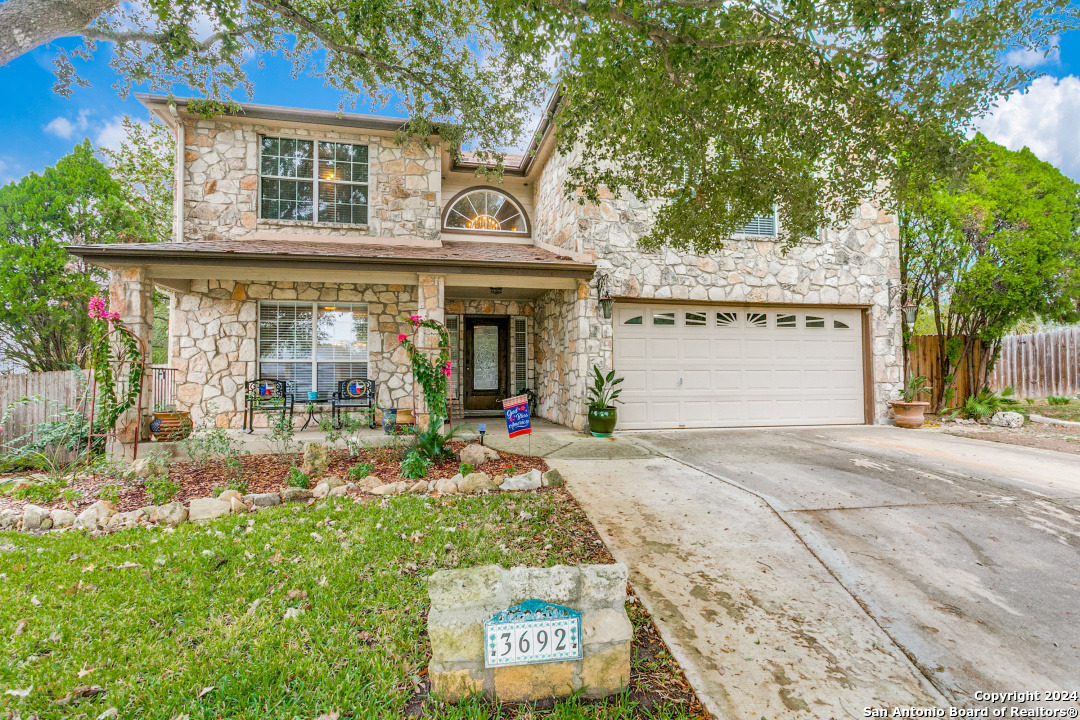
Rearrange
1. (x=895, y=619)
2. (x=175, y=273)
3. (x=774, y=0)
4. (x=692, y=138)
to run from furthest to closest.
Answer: (x=175, y=273)
(x=692, y=138)
(x=774, y=0)
(x=895, y=619)

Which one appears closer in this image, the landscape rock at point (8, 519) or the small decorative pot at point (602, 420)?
the landscape rock at point (8, 519)

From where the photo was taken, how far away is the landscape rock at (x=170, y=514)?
3801mm

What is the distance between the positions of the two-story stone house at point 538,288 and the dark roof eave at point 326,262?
0.05m

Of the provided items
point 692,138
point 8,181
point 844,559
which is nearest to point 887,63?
point 692,138

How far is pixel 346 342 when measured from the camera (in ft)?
27.7

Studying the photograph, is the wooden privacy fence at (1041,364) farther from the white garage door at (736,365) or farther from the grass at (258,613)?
the grass at (258,613)

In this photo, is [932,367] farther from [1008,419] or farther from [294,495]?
[294,495]

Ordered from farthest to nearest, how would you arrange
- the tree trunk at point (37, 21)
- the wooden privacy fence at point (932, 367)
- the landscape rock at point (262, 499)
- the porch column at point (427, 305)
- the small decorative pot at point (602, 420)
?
the wooden privacy fence at point (932, 367), the small decorative pot at point (602, 420), the porch column at point (427, 305), the landscape rock at point (262, 499), the tree trunk at point (37, 21)

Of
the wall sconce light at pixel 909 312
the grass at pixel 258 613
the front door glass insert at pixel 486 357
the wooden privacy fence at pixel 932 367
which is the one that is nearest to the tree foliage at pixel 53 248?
the front door glass insert at pixel 486 357

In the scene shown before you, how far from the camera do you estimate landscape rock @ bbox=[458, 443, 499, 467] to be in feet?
18.1

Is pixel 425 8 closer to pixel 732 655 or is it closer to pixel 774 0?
pixel 774 0

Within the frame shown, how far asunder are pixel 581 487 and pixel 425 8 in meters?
4.99

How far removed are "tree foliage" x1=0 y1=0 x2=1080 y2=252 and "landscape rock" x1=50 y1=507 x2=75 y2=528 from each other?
11.4ft

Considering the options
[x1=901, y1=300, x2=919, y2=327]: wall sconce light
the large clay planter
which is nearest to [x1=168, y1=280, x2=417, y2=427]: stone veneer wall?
the large clay planter
